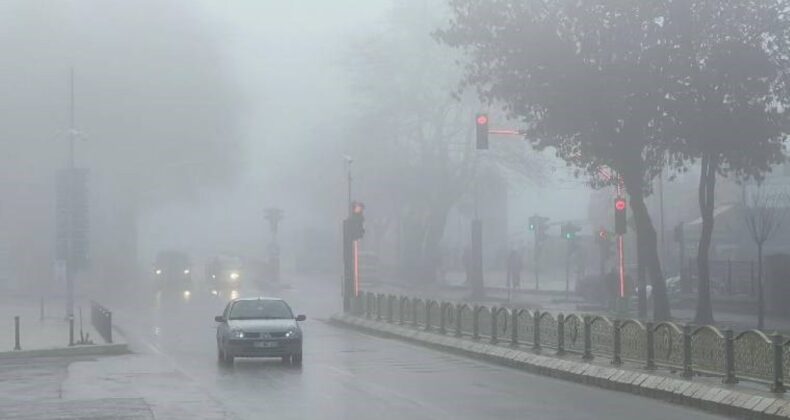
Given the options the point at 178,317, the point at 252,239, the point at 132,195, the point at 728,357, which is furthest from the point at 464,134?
the point at 728,357

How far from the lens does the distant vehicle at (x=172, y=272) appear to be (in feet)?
267

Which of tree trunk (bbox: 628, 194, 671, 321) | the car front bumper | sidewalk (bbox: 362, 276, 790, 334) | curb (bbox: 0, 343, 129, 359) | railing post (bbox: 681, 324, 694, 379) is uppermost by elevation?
tree trunk (bbox: 628, 194, 671, 321)

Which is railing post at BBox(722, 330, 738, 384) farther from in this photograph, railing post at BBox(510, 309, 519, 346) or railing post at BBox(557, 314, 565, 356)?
railing post at BBox(510, 309, 519, 346)

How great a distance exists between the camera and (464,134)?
75375mm

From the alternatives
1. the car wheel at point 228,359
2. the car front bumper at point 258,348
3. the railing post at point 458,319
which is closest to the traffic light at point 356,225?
the railing post at point 458,319

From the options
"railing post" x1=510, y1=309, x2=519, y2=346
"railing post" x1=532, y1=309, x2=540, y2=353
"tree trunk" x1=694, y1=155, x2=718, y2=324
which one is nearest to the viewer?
"railing post" x1=532, y1=309, x2=540, y2=353

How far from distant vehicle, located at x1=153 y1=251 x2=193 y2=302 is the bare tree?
1382 inches

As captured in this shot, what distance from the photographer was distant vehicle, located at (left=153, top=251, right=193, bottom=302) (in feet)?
267

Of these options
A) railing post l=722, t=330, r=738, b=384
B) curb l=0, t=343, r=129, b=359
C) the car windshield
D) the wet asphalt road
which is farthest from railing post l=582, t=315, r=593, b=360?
curb l=0, t=343, r=129, b=359

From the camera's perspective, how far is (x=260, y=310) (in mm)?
28922

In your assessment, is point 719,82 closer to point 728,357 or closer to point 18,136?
point 728,357

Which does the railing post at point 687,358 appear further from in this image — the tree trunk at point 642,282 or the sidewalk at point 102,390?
the tree trunk at point 642,282

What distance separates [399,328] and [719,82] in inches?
441

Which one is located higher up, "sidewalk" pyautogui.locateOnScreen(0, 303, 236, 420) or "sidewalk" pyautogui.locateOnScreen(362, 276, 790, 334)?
"sidewalk" pyautogui.locateOnScreen(0, 303, 236, 420)
